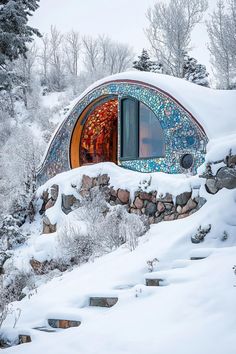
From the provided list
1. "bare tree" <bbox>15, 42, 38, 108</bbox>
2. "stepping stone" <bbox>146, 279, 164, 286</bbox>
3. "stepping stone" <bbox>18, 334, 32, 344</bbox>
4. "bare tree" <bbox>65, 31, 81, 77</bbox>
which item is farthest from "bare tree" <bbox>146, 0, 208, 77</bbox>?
"stepping stone" <bbox>18, 334, 32, 344</bbox>

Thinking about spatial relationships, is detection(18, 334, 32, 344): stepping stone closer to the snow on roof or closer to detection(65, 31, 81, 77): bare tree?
the snow on roof

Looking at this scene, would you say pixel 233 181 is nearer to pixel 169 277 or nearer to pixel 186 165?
pixel 169 277

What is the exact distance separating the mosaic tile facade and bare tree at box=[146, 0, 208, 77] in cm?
1308

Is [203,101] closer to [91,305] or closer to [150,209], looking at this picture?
[150,209]

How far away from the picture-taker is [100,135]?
14.6 m

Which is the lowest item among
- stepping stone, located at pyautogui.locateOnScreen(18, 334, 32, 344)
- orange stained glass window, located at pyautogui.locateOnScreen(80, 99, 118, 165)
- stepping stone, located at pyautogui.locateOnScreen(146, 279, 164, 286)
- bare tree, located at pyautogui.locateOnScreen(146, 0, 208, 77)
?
stepping stone, located at pyautogui.locateOnScreen(18, 334, 32, 344)

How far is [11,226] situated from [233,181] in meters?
6.56

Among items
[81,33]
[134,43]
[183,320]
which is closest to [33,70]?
[81,33]

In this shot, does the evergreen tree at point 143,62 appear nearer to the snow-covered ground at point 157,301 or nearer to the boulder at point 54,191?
the boulder at point 54,191

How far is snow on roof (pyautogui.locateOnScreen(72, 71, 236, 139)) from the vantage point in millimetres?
10562

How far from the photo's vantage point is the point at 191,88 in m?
11.9

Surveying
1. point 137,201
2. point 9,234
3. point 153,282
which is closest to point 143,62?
point 9,234

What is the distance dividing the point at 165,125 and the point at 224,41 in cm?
1151

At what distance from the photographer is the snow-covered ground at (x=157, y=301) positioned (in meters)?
3.51
